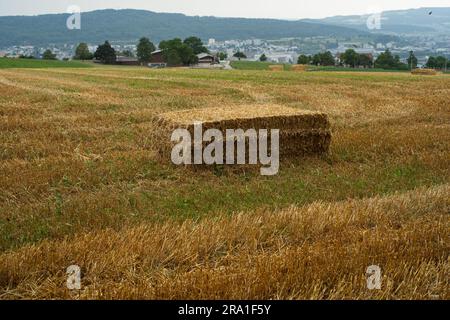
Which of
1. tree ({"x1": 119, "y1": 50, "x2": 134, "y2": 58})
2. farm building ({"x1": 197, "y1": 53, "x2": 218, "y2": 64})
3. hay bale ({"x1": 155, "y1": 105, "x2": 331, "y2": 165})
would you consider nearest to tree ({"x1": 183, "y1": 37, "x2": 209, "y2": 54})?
farm building ({"x1": 197, "y1": 53, "x2": 218, "y2": 64})

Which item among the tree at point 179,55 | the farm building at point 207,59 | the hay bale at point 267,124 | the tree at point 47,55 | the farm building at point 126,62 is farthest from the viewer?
the tree at point 47,55

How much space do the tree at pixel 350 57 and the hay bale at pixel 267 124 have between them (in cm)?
8474

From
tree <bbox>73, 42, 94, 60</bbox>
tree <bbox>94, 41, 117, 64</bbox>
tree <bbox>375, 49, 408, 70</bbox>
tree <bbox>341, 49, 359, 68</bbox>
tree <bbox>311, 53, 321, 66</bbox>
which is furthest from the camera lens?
tree <bbox>73, 42, 94, 60</bbox>

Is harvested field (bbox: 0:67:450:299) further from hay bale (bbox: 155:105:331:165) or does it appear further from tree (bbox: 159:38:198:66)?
tree (bbox: 159:38:198:66)

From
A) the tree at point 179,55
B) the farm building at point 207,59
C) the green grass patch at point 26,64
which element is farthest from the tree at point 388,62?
the green grass patch at point 26,64

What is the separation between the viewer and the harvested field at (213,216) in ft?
13.7

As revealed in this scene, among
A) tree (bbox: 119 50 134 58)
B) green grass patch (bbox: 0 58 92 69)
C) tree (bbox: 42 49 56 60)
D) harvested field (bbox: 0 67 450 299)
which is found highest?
tree (bbox: 119 50 134 58)

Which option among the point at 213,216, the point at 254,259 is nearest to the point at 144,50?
the point at 213,216

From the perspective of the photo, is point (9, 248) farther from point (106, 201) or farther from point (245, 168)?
point (245, 168)

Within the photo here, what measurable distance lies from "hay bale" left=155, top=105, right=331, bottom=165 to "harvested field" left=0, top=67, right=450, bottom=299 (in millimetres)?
252

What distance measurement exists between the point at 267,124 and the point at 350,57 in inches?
3389

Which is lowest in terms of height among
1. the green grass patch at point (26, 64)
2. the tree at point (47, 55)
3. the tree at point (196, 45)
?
the green grass patch at point (26, 64)

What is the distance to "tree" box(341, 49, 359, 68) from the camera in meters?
91.6

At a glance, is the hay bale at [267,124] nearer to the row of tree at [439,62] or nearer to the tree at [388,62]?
the tree at [388,62]
